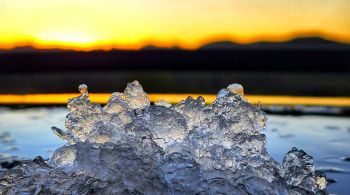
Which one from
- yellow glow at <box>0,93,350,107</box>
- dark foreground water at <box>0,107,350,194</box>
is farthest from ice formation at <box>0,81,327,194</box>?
yellow glow at <box>0,93,350,107</box>

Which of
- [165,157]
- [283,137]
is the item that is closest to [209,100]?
[283,137]

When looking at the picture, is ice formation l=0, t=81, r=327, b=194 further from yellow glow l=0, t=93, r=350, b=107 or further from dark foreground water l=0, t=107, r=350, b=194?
yellow glow l=0, t=93, r=350, b=107

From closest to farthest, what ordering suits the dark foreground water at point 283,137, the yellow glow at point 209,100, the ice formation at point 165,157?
the ice formation at point 165,157, the dark foreground water at point 283,137, the yellow glow at point 209,100

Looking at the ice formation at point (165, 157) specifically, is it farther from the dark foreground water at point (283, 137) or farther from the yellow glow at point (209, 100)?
the yellow glow at point (209, 100)

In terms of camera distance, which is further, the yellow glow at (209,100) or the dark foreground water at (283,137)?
the yellow glow at (209,100)

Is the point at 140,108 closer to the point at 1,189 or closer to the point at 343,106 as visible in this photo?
the point at 1,189

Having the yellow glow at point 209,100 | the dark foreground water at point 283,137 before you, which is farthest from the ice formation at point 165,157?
the yellow glow at point 209,100

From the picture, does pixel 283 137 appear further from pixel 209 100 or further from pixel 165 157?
pixel 209 100
